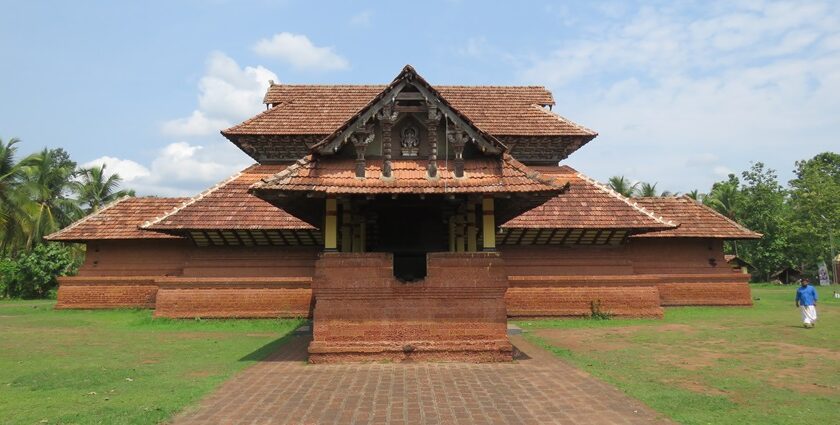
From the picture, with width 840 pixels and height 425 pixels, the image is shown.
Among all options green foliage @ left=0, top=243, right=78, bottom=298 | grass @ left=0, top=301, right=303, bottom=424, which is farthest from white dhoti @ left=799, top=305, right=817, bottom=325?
green foliage @ left=0, top=243, right=78, bottom=298

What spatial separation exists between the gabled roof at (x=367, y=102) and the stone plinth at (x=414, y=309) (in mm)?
9166

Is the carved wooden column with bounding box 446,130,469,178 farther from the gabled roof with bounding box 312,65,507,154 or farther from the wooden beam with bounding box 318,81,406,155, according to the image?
the wooden beam with bounding box 318,81,406,155

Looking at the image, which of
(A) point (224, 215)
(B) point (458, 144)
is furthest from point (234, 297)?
(B) point (458, 144)

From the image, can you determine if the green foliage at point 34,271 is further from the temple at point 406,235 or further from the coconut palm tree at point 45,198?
the temple at point 406,235

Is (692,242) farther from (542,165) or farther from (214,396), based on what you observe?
(214,396)

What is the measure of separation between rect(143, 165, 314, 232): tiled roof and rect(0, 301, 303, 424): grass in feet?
9.56

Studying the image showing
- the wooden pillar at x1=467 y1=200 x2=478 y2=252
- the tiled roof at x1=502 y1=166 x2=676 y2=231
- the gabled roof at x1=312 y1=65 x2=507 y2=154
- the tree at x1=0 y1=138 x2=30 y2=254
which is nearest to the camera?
the gabled roof at x1=312 y1=65 x2=507 y2=154

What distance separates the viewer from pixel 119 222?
1881cm

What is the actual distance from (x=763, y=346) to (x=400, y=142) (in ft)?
28.5

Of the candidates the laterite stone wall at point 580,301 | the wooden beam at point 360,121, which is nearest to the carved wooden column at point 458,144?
the wooden beam at point 360,121

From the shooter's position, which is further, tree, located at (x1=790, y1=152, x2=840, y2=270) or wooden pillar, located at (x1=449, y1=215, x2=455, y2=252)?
tree, located at (x1=790, y1=152, x2=840, y2=270)

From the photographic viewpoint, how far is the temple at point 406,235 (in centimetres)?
916

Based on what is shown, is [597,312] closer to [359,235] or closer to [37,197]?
[359,235]

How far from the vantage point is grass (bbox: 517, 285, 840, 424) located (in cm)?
627
